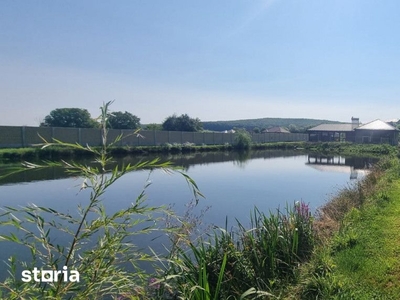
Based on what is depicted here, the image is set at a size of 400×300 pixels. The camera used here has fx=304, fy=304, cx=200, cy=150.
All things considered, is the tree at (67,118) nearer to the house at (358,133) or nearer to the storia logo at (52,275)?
the house at (358,133)

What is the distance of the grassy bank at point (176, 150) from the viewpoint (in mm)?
21281

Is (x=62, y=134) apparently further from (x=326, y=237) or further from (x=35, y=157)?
(x=326, y=237)

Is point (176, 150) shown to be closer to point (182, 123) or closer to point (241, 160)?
point (241, 160)

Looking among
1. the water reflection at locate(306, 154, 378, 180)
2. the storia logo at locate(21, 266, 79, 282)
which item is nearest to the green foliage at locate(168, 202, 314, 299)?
the storia logo at locate(21, 266, 79, 282)

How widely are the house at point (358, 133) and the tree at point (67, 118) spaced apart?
41.1 metres

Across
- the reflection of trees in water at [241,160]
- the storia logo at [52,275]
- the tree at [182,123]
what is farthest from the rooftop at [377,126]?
the storia logo at [52,275]

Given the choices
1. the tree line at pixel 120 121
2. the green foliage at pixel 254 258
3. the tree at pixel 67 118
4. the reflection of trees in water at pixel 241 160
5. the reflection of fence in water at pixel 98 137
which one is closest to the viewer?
the green foliage at pixel 254 258

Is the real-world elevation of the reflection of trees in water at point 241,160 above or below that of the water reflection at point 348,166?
above

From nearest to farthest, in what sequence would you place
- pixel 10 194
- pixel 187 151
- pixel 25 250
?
1. pixel 25 250
2. pixel 10 194
3. pixel 187 151

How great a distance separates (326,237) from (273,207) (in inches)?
167

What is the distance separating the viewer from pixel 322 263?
375 centimetres

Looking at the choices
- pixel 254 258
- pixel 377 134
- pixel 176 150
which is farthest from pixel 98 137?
pixel 377 134

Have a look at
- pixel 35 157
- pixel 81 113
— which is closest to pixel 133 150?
pixel 35 157

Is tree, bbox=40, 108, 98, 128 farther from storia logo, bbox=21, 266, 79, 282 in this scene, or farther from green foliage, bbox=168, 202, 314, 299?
storia logo, bbox=21, 266, 79, 282
